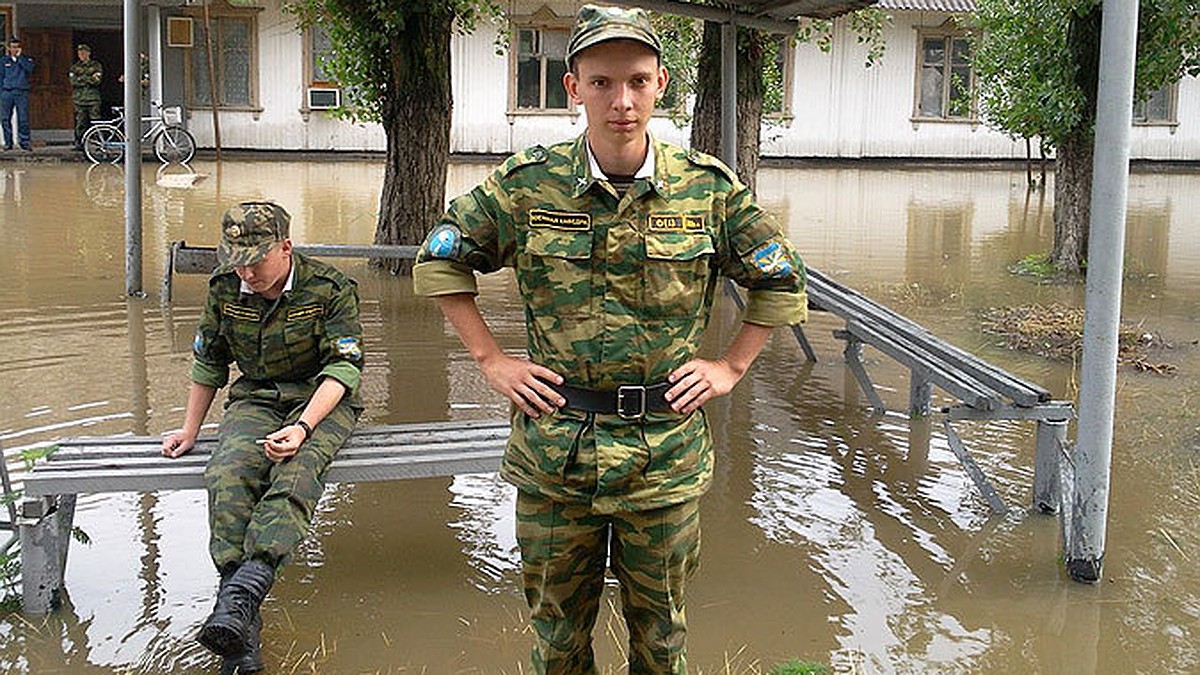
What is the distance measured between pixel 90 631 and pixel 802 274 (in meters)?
2.69

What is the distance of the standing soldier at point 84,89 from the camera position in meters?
25.8

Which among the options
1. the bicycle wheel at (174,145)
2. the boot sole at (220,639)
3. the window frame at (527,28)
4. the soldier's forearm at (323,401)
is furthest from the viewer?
the window frame at (527,28)

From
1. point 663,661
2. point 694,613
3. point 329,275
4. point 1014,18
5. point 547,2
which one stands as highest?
point 547,2

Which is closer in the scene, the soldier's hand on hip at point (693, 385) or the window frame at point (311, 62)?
the soldier's hand on hip at point (693, 385)

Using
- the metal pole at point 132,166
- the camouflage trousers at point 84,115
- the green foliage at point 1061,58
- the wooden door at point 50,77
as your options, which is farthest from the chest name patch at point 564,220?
the wooden door at point 50,77

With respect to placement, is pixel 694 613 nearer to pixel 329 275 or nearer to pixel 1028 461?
pixel 329 275

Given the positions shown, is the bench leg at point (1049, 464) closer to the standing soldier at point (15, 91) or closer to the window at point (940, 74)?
the standing soldier at point (15, 91)

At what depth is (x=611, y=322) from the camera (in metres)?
3.28

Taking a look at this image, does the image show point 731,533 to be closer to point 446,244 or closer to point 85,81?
point 446,244

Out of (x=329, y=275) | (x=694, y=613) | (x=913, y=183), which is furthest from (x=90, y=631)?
(x=913, y=183)

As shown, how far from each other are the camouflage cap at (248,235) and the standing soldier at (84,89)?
22.9m

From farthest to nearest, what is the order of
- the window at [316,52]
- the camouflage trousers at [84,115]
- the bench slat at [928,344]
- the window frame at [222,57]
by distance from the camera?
the window at [316,52], the window frame at [222,57], the camouflage trousers at [84,115], the bench slat at [928,344]

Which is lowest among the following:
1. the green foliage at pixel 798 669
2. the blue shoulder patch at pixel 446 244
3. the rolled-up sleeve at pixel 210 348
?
the green foliage at pixel 798 669

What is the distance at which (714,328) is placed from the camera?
1037 centimetres
